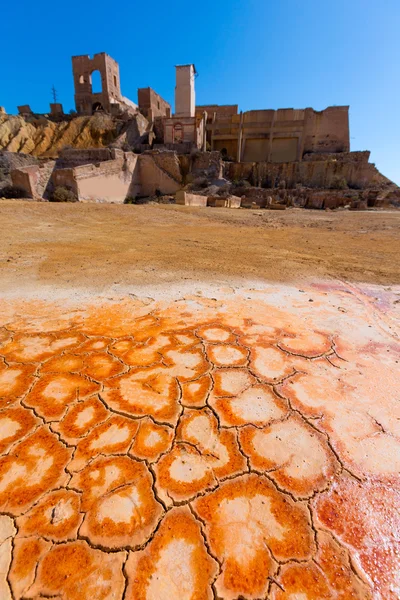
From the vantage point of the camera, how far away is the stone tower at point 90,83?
975 inches

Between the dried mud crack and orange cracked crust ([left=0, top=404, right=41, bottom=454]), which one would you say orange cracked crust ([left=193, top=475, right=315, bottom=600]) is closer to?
the dried mud crack

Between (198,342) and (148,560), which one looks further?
(198,342)

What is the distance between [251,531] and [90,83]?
34.5 metres

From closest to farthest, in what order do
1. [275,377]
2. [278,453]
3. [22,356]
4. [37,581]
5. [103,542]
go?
[37,581]
[103,542]
[278,453]
[275,377]
[22,356]

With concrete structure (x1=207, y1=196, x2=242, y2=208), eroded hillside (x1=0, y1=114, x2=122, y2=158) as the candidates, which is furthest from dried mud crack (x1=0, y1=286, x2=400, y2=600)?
eroded hillside (x1=0, y1=114, x2=122, y2=158)

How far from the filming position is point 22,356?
1.99 meters

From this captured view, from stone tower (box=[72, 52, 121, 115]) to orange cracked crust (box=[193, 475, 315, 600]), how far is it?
105ft

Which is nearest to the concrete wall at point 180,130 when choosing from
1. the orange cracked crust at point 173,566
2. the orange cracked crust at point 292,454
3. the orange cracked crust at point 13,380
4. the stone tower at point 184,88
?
the stone tower at point 184,88

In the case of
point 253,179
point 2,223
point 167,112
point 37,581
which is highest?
point 167,112

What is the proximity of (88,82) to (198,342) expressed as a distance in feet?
109

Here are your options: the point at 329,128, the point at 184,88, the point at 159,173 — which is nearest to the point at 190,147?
the point at 159,173

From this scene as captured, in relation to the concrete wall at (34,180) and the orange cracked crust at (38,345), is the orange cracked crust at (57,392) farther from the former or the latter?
the concrete wall at (34,180)

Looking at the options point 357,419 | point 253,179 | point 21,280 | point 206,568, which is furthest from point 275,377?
point 253,179

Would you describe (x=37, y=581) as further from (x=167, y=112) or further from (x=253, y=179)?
(x=167, y=112)
